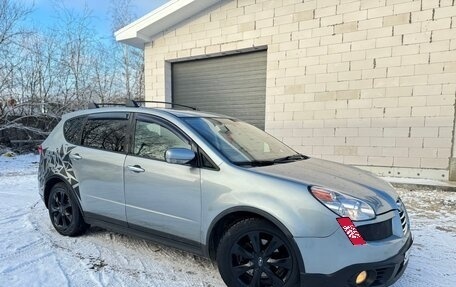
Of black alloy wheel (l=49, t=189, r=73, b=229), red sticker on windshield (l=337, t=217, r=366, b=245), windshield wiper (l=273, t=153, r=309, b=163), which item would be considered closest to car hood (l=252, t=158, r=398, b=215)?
windshield wiper (l=273, t=153, r=309, b=163)

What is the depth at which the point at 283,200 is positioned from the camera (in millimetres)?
2617

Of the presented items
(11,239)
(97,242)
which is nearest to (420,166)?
(97,242)

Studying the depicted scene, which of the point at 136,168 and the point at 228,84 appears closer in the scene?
the point at 136,168

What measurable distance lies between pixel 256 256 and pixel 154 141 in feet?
5.28

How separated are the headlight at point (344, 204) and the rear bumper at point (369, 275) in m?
0.35

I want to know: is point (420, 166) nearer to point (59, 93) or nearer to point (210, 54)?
point (210, 54)

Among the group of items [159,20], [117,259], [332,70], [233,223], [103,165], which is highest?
[159,20]

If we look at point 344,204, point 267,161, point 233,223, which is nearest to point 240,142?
point 267,161

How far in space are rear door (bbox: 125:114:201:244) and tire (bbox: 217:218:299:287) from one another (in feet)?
1.24

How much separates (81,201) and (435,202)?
5.74 meters

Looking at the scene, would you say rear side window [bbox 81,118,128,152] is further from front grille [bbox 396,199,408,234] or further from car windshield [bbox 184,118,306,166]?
front grille [bbox 396,199,408,234]

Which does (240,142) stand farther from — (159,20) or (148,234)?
(159,20)

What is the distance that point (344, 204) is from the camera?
2.54m

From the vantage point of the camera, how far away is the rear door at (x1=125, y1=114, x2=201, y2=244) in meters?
3.13
